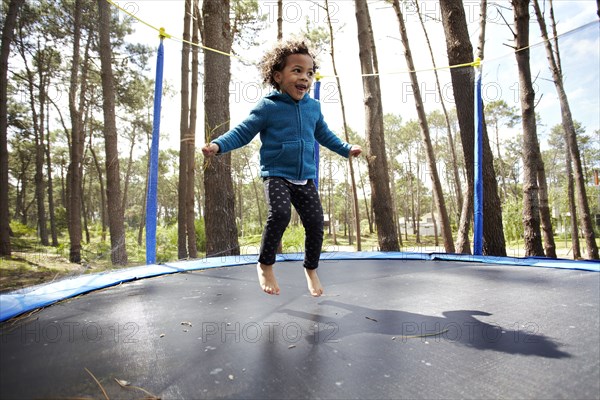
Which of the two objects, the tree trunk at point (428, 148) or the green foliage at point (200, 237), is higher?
the tree trunk at point (428, 148)

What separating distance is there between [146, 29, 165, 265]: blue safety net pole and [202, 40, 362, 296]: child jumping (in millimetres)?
951

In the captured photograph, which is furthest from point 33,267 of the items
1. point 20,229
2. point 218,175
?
point 218,175

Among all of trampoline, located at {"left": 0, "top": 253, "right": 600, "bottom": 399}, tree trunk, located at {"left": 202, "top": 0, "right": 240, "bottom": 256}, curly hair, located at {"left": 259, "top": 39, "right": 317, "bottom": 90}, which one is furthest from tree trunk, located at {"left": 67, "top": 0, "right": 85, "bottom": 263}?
curly hair, located at {"left": 259, "top": 39, "right": 317, "bottom": 90}

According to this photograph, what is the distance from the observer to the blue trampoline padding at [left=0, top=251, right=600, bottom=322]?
122cm

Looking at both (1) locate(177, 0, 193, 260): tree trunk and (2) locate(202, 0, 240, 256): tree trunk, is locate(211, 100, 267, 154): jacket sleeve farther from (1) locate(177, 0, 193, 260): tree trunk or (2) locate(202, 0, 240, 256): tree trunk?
(1) locate(177, 0, 193, 260): tree trunk

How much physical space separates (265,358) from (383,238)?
122 inches

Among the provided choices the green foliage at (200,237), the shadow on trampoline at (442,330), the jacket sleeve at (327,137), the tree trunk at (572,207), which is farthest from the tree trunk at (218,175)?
the green foliage at (200,237)

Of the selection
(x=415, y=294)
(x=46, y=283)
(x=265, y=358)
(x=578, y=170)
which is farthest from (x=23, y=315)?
(x=578, y=170)

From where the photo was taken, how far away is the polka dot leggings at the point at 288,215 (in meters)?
1.23

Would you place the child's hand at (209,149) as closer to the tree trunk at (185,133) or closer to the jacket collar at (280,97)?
the jacket collar at (280,97)

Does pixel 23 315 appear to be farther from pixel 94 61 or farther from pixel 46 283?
pixel 94 61

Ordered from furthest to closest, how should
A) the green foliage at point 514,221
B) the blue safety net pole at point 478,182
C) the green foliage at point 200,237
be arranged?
the green foliage at point 200,237, the green foliage at point 514,221, the blue safety net pole at point 478,182

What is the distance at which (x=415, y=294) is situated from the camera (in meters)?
1.36

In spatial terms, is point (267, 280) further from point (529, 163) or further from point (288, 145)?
point (529, 163)
